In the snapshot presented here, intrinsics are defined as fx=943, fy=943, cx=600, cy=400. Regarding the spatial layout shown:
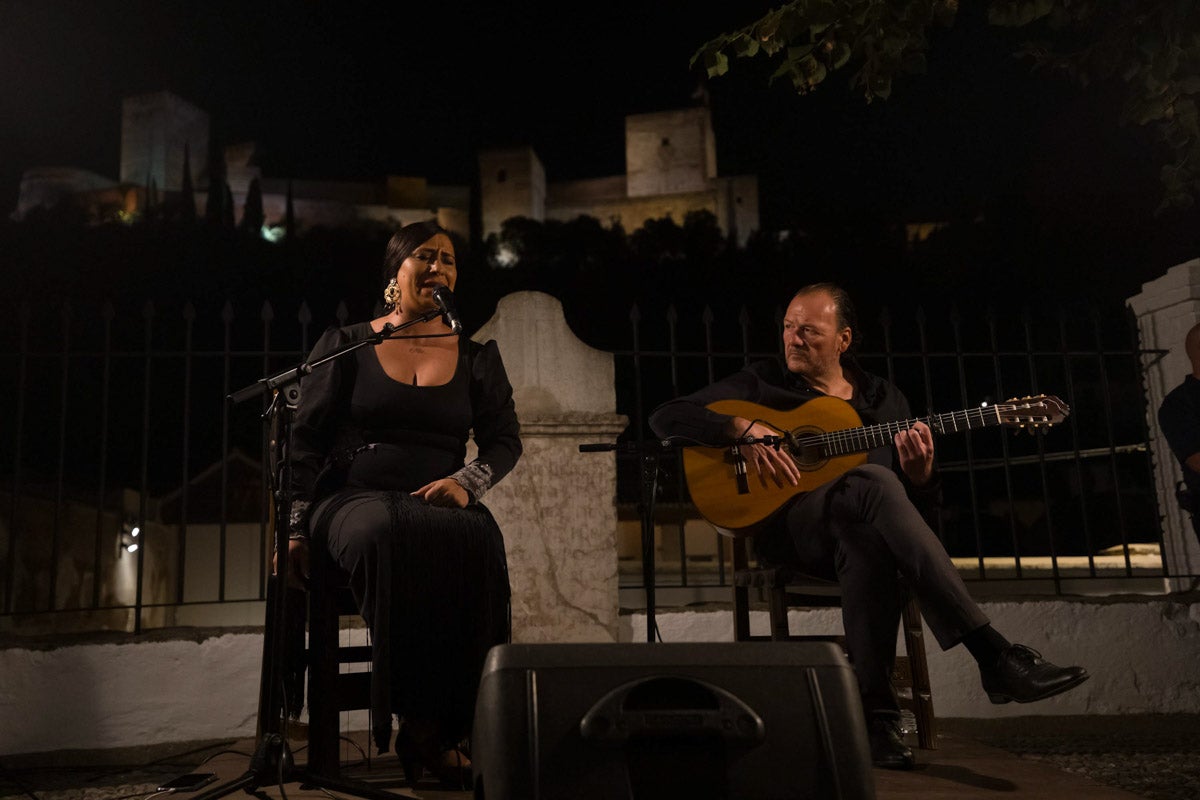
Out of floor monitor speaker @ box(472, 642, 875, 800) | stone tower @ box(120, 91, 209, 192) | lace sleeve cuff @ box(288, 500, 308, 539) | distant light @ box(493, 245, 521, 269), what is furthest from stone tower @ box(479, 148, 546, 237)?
floor monitor speaker @ box(472, 642, 875, 800)

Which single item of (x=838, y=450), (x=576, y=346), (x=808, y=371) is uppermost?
(x=576, y=346)

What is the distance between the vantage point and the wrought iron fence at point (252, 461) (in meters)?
4.83

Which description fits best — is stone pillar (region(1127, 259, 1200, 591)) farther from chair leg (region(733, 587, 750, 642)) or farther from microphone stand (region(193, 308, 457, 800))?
microphone stand (region(193, 308, 457, 800))

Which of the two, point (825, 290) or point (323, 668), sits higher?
point (825, 290)

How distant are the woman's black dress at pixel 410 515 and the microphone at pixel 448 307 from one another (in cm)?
45

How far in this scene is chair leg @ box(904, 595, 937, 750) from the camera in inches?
131

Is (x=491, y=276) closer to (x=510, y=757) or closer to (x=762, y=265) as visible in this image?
(x=762, y=265)

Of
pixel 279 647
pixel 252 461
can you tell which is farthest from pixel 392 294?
pixel 252 461

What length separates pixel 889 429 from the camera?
3.38 meters

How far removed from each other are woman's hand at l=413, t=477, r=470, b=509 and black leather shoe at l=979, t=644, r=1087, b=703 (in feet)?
5.34

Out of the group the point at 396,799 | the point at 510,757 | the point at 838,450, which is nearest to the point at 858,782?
the point at 510,757

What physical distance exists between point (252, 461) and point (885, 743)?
29.0m

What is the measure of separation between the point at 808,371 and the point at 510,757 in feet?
8.17

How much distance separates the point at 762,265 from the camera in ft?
169
